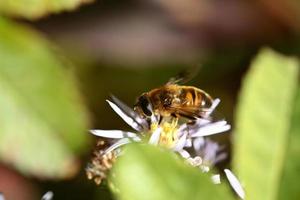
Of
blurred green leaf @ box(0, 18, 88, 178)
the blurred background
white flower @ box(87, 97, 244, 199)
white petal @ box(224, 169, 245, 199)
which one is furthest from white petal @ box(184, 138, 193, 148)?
the blurred background

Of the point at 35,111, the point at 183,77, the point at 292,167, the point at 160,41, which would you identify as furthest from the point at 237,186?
the point at 160,41

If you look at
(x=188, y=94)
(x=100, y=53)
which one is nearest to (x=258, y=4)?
(x=100, y=53)

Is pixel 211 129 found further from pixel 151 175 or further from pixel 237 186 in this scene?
pixel 151 175

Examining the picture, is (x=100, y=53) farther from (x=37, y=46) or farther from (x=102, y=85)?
(x=37, y=46)

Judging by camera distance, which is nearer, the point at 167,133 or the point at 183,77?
the point at 167,133

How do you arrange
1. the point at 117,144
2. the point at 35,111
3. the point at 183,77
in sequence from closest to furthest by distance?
the point at 117,144, the point at 183,77, the point at 35,111

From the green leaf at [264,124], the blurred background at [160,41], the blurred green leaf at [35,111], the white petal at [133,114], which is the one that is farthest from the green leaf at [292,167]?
the blurred background at [160,41]

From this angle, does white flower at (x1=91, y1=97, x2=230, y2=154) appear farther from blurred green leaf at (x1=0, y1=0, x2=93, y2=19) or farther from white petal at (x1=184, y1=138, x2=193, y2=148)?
blurred green leaf at (x1=0, y1=0, x2=93, y2=19)
